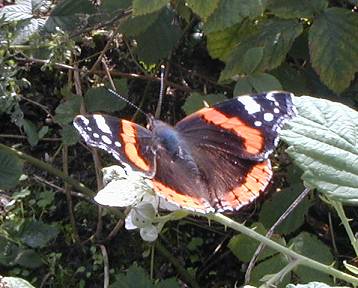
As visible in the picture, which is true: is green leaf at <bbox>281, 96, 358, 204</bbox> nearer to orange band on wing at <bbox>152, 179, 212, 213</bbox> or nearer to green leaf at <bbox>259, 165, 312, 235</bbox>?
orange band on wing at <bbox>152, 179, 212, 213</bbox>

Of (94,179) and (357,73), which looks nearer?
(357,73)

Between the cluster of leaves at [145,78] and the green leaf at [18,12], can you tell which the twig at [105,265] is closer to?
the cluster of leaves at [145,78]

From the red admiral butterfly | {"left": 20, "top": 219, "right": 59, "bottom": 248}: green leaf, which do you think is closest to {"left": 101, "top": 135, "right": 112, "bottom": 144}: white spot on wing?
the red admiral butterfly

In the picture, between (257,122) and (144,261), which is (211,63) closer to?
(144,261)

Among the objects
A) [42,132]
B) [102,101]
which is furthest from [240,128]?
[42,132]

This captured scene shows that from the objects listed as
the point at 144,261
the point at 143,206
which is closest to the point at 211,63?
the point at 144,261
